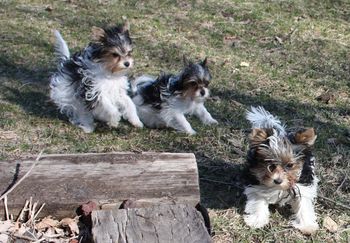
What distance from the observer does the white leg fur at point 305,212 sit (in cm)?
445

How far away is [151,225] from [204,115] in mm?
2718

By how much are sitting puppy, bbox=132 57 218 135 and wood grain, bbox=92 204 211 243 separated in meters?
2.28

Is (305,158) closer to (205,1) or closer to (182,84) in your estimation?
(182,84)

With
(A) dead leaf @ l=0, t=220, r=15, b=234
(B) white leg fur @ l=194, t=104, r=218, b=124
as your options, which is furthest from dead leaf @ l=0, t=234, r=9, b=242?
(B) white leg fur @ l=194, t=104, r=218, b=124

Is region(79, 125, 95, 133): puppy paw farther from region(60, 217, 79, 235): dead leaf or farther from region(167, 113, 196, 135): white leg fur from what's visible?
region(60, 217, 79, 235): dead leaf

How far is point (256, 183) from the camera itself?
14.8 feet

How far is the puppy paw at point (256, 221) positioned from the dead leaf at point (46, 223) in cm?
145

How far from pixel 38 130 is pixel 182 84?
4.96 feet

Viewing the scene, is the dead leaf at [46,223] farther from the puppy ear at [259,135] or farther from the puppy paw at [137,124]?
the puppy paw at [137,124]

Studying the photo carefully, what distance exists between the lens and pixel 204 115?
621 cm

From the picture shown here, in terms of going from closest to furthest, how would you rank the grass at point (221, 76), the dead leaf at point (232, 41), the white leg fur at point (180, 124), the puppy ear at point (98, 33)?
the grass at point (221, 76), the puppy ear at point (98, 33), the white leg fur at point (180, 124), the dead leaf at point (232, 41)

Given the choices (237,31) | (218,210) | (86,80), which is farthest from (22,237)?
(237,31)

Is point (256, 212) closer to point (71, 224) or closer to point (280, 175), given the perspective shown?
point (280, 175)

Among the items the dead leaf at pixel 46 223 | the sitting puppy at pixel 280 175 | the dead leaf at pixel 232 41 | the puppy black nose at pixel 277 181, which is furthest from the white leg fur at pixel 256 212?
the dead leaf at pixel 232 41
